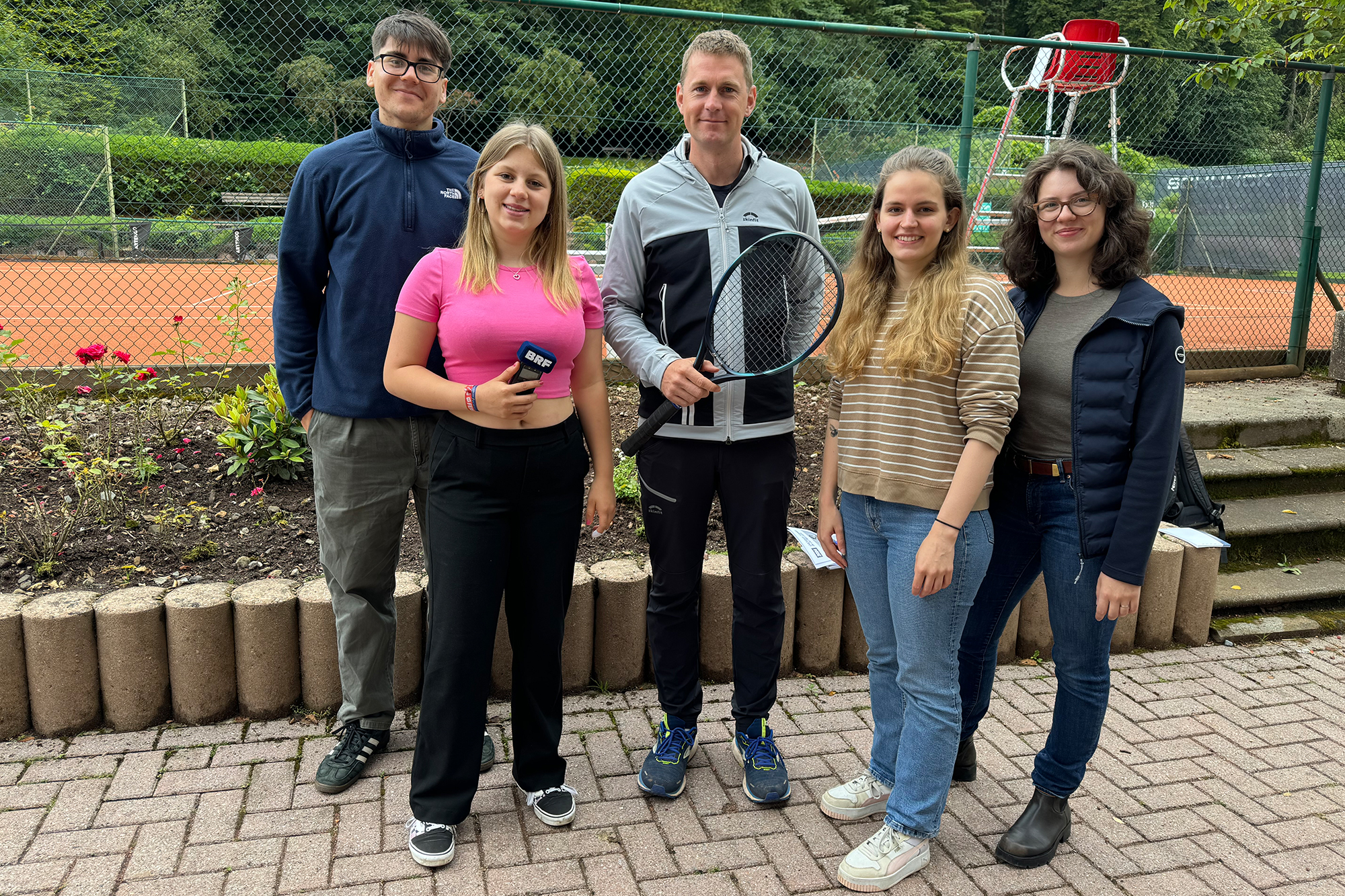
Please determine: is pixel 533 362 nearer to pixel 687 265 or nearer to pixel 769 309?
pixel 687 265

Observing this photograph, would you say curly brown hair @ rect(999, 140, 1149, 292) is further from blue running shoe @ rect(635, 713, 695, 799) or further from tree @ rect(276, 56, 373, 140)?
tree @ rect(276, 56, 373, 140)

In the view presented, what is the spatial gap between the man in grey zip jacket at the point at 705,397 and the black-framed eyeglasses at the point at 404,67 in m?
0.71

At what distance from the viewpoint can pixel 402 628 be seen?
3354 millimetres

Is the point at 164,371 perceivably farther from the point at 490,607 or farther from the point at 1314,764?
the point at 1314,764

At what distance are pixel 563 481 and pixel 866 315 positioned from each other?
39.9 inches

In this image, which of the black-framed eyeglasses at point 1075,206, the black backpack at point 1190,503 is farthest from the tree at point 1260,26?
the black-framed eyeglasses at point 1075,206

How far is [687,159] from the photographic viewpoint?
2.91 meters

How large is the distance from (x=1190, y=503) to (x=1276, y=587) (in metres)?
0.68

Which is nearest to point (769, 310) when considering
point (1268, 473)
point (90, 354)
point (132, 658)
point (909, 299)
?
point (909, 299)

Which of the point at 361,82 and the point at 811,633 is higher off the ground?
the point at 361,82

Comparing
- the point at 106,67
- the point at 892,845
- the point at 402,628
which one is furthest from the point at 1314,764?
the point at 106,67

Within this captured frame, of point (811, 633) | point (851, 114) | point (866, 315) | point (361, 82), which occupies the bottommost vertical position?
point (811, 633)

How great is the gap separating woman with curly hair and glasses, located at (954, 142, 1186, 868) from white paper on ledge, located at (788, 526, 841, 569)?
94 centimetres

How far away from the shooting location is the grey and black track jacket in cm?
283
